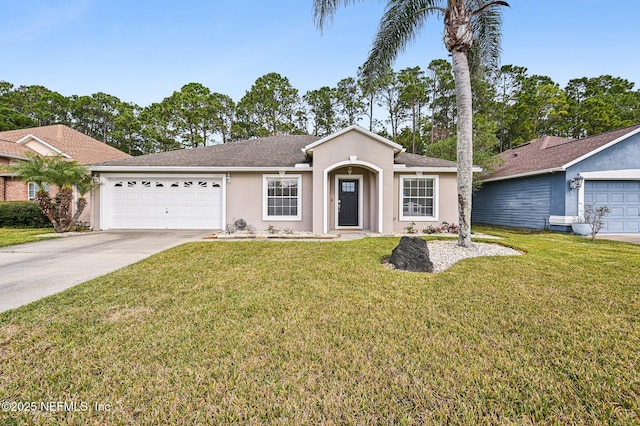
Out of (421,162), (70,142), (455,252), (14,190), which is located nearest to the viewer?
(455,252)

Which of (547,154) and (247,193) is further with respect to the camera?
(547,154)

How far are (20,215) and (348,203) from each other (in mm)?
14998

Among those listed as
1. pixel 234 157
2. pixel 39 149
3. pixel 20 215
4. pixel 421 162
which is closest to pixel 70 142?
pixel 39 149

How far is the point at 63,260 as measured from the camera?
6207mm

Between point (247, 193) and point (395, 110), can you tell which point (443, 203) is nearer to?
point (247, 193)

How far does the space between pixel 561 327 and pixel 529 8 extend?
14691 millimetres

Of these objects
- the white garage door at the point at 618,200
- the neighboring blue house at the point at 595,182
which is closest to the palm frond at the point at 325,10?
the neighboring blue house at the point at 595,182

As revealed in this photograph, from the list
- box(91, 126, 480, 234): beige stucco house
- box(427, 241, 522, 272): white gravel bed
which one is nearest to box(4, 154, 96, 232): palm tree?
box(91, 126, 480, 234): beige stucco house

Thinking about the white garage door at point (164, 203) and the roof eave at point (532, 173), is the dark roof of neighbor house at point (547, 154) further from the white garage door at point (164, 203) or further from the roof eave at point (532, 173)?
the white garage door at point (164, 203)

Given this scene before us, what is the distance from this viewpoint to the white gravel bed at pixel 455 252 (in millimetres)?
5973

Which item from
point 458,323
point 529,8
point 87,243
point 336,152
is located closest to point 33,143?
point 87,243

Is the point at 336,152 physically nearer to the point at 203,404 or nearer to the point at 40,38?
the point at 203,404

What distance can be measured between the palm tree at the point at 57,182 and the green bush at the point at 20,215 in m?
3.23

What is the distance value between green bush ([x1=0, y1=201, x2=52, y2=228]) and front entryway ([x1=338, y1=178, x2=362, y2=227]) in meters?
13.9
